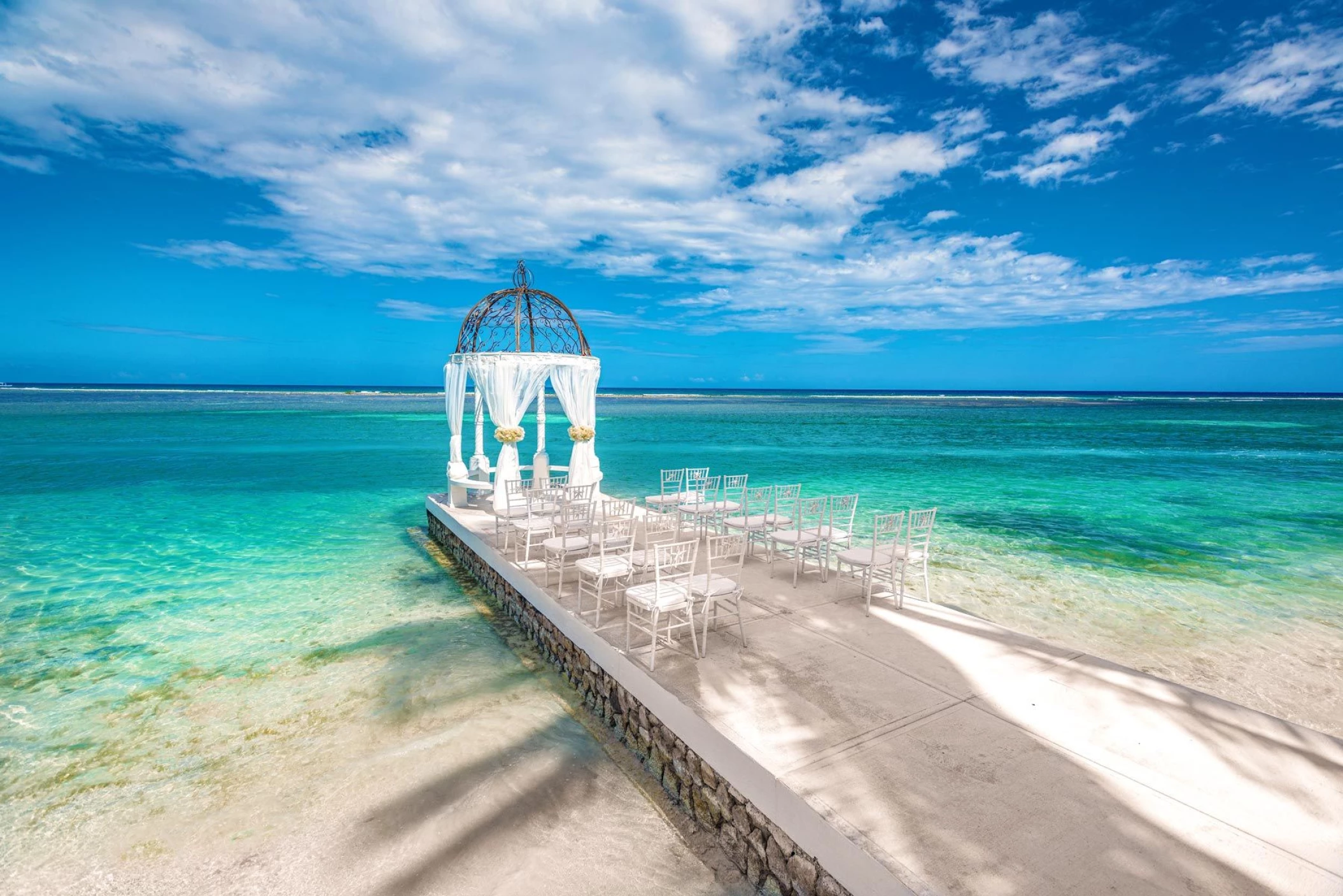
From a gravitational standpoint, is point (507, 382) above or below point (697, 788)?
above

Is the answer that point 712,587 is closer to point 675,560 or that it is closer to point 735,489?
point 675,560

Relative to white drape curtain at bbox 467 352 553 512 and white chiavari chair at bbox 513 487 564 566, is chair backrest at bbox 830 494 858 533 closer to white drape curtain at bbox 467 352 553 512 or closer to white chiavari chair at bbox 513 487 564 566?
white chiavari chair at bbox 513 487 564 566

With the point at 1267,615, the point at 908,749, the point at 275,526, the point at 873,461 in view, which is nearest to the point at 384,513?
the point at 275,526

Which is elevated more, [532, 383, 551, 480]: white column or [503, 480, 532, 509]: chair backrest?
[532, 383, 551, 480]: white column

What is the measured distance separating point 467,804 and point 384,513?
13018 millimetres

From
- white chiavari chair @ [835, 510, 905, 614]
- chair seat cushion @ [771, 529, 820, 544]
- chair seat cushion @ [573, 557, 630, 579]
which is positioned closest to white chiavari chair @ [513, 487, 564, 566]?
chair seat cushion @ [573, 557, 630, 579]

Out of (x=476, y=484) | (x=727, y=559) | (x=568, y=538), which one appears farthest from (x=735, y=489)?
(x=476, y=484)

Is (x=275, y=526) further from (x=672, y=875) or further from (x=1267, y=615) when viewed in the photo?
(x=1267, y=615)

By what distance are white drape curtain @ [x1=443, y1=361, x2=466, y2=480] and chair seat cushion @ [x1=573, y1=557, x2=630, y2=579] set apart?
6095mm

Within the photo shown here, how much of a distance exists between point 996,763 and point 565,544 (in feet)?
16.7

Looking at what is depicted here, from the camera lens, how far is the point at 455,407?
12.5m

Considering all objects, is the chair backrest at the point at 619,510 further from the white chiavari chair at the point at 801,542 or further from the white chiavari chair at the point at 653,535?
the white chiavari chair at the point at 801,542

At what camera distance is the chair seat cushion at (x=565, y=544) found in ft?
24.8

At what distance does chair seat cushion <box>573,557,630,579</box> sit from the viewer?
6.33m
